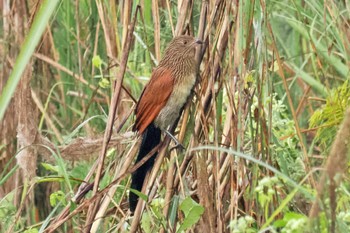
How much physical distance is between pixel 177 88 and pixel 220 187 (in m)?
0.34

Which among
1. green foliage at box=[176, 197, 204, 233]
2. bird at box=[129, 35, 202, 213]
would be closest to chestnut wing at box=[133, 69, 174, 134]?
bird at box=[129, 35, 202, 213]

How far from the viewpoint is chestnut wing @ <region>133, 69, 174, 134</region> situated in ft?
8.33

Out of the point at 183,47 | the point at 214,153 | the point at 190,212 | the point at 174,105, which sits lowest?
the point at 190,212

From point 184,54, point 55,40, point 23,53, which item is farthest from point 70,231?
point 55,40

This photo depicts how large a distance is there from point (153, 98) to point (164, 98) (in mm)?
45

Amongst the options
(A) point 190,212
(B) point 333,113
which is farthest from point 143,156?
(B) point 333,113

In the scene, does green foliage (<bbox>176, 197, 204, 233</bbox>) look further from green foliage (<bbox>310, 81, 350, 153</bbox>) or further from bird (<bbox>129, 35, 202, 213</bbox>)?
green foliage (<bbox>310, 81, 350, 153</bbox>)

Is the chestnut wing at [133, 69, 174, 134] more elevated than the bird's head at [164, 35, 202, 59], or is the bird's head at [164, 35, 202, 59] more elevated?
the bird's head at [164, 35, 202, 59]

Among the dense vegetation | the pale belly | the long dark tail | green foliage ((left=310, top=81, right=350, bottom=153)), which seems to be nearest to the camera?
the dense vegetation

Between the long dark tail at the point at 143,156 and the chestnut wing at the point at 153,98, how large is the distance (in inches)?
1.0

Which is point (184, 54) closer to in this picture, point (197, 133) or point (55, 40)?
point (197, 133)

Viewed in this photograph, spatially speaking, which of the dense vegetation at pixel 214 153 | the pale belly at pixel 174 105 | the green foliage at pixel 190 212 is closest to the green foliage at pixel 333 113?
the dense vegetation at pixel 214 153

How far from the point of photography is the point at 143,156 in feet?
7.97

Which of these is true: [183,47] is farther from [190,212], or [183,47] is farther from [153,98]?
[190,212]
